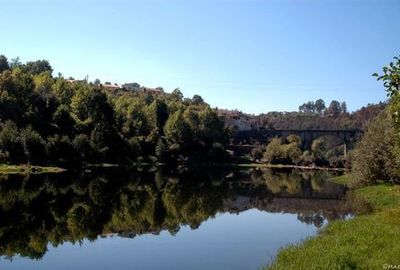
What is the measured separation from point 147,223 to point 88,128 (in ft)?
252

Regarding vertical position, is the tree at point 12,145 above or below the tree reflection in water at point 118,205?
above

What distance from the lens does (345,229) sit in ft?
113

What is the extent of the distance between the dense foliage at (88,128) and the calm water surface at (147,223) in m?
20.7

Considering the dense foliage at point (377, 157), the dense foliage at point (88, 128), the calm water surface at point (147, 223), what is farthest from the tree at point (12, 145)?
the dense foliage at point (377, 157)

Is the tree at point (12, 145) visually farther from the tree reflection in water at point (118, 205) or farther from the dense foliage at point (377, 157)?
the dense foliage at point (377, 157)

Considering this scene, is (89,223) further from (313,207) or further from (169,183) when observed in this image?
(169,183)

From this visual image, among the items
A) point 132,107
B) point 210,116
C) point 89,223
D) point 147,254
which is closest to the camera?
point 147,254

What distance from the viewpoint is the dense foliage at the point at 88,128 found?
311ft

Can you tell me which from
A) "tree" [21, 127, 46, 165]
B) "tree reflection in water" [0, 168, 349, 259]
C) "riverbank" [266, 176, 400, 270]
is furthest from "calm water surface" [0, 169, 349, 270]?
"tree" [21, 127, 46, 165]

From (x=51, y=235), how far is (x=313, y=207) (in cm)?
3497

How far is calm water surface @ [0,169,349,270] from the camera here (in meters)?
29.9

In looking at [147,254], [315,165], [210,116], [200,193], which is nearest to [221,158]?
[210,116]

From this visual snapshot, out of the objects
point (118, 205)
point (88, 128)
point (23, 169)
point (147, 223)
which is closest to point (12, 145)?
point (23, 169)

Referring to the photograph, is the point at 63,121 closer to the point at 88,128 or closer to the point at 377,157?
the point at 88,128
